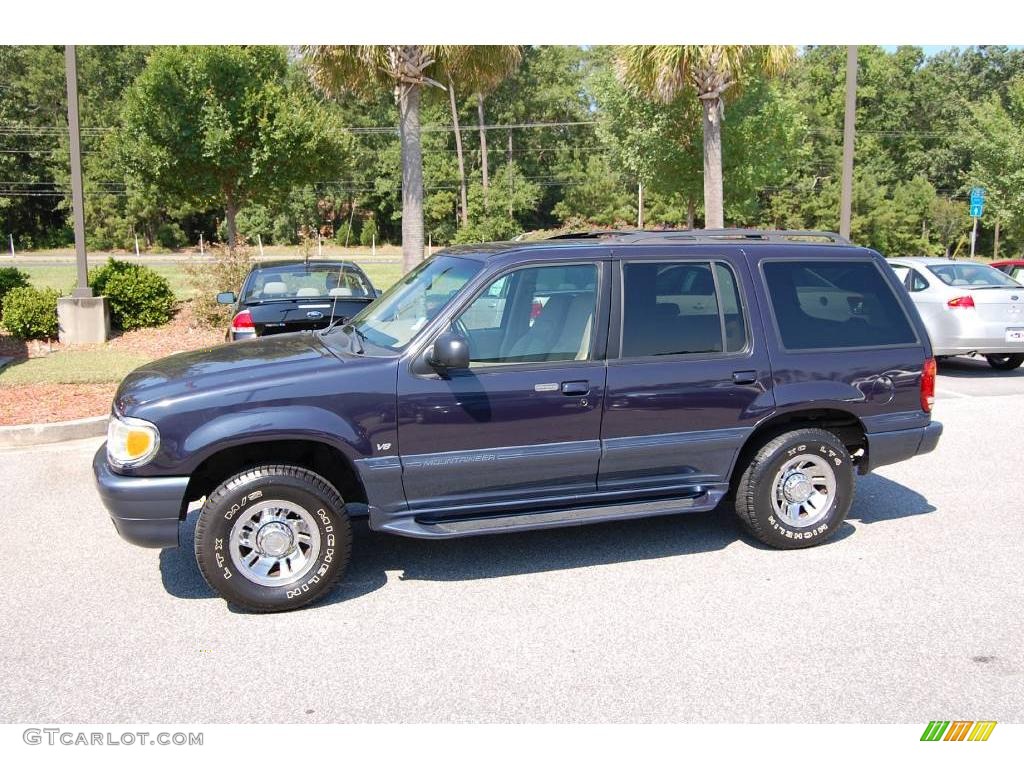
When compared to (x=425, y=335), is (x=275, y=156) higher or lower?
higher

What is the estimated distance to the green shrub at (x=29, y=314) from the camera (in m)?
13.4

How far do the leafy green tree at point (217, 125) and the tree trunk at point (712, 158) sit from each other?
28.1 feet

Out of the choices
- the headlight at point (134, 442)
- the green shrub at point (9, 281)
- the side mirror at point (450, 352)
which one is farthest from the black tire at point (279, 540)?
the green shrub at point (9, 281)

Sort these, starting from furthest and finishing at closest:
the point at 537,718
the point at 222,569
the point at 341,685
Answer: the point at 222,569 < the point at 341,685 < the point at 537,718

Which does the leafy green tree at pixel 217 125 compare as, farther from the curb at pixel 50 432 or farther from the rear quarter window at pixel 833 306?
the rear quarter window at pixel 833 306

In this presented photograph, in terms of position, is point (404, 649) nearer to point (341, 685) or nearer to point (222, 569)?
point (341, 685)

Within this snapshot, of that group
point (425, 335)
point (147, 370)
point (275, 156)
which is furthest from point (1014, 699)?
point (275, 156)

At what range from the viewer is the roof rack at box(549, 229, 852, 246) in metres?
5.68

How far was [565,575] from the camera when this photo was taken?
5.23 metres

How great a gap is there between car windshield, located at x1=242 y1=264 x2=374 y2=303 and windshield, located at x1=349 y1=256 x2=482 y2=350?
4457 millimetres

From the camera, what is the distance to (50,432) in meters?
8.56

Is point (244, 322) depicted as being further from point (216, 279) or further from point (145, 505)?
point (216, 279)

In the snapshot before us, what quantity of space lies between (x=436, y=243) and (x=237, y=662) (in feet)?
209

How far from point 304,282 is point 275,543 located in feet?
21.4
